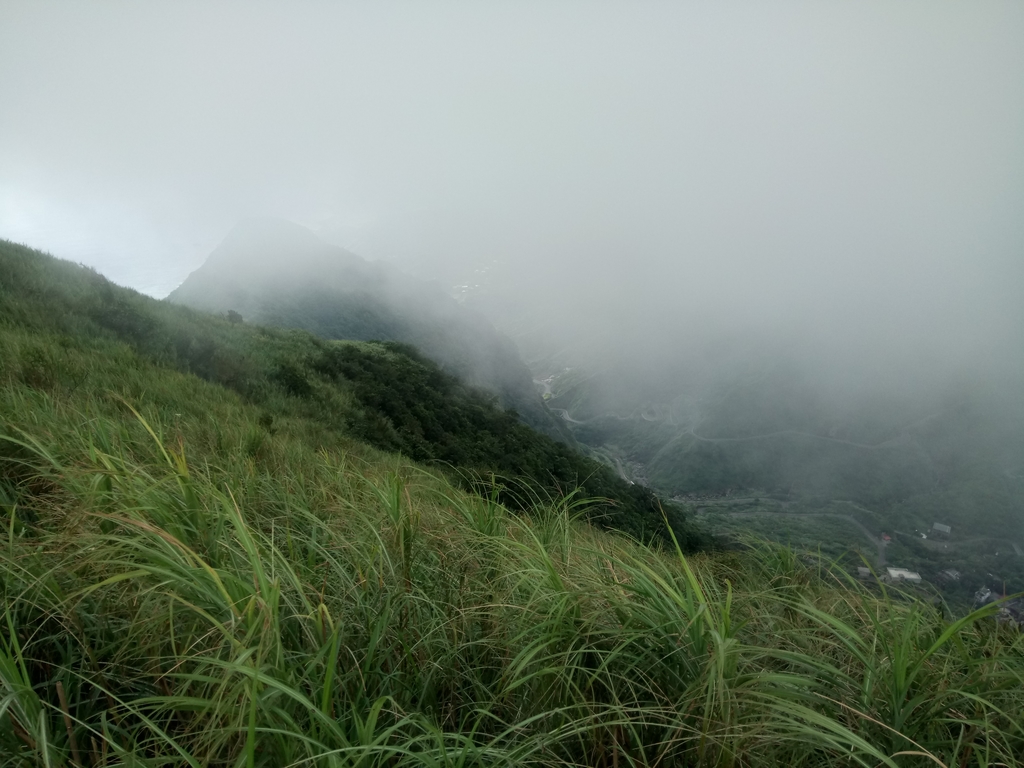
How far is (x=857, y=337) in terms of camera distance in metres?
181

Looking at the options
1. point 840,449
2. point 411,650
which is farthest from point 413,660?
point 840,449

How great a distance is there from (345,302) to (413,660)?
9026cm

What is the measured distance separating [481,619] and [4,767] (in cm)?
151

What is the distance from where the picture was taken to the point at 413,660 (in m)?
1.83

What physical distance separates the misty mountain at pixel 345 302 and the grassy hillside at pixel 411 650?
2093 inches

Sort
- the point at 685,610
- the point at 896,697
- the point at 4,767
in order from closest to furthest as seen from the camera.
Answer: the point at 4,767
the point at 896,697
the point at 685,610

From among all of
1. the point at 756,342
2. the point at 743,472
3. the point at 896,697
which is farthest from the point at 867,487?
the point at 896,697

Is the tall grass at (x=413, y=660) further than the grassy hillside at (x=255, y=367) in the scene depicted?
No

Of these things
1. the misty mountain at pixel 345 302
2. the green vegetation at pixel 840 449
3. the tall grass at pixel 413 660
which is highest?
the misty mountain at pixel 345 302

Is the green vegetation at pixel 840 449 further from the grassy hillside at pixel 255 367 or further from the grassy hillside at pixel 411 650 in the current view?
the grassy hillside at pixel 411 650

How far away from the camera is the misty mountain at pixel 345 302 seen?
2709 inches

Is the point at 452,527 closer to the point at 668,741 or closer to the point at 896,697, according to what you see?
the point at 668,741

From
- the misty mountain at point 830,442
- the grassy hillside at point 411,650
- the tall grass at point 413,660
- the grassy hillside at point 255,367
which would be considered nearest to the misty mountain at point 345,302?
A: the grassy hillside at point 255,367

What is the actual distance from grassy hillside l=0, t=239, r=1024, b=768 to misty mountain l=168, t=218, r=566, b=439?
53.2 metres
